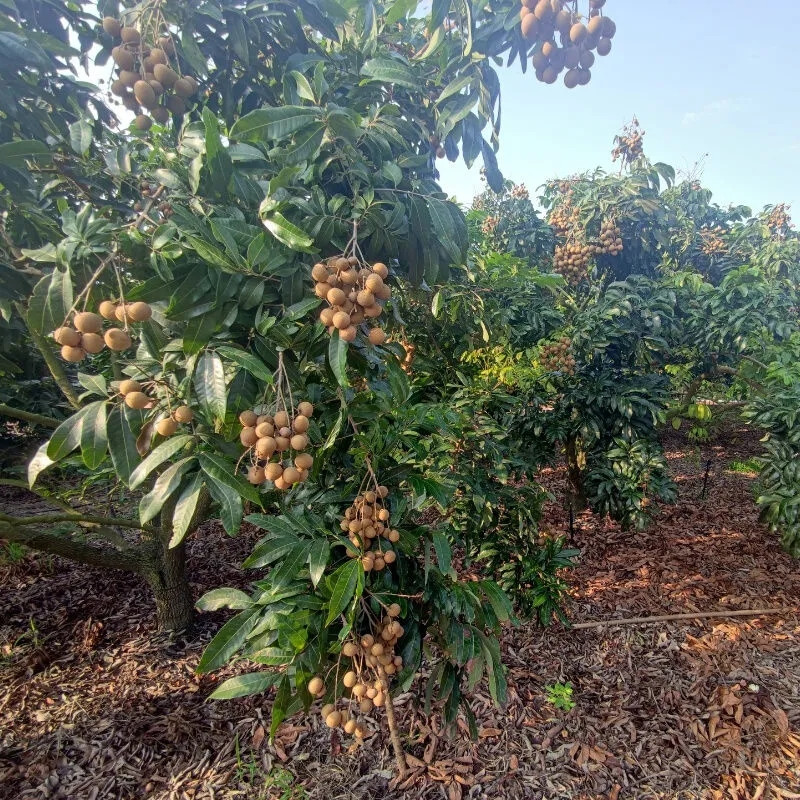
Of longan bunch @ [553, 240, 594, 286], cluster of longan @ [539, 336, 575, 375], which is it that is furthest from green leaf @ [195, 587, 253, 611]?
longan bunch @ [553, 240, 594, 286]

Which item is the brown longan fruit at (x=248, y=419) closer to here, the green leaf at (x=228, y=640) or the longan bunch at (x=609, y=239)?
the green leaf at (x=228, y=640)

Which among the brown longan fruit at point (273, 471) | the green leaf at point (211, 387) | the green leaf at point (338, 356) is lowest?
the brown longan fruit at point (273, 471)

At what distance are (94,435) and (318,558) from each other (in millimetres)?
689

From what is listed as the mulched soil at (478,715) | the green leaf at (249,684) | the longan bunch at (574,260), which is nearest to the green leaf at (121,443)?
the green leaf at (249,684)

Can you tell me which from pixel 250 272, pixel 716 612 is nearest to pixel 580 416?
pixel 716 612

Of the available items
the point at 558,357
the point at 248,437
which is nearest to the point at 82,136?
the point at 248,437

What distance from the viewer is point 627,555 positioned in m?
4.09

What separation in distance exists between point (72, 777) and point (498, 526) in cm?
258

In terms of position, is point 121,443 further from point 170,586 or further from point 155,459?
point 170,586

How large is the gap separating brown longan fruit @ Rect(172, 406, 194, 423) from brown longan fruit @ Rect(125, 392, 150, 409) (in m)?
0.08

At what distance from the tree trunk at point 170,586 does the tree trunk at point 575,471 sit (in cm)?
Result: 332

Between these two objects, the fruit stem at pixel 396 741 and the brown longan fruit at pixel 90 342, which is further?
the fruit stem at pixel 396 741

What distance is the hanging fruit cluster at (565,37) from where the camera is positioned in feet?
4.41

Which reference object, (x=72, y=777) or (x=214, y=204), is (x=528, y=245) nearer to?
(x=214, y=204)
